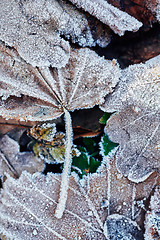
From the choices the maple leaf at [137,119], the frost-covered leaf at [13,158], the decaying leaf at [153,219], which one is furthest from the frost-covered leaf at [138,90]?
the frost-covered leaf at [13,158]

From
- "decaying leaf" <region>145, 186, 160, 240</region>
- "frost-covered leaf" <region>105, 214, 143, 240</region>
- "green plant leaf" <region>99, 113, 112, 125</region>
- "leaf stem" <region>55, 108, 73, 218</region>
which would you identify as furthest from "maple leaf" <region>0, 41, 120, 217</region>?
"decaying leaf" <region>145, 186, 160, 240</region>

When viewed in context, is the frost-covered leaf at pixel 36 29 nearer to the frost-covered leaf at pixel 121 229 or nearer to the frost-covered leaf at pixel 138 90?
the frost-covered leaf at pixel 138 90

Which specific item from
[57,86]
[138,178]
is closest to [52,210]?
[138,178]

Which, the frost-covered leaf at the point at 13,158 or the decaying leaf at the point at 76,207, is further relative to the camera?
the frost-covered leaf at the point at 13,158

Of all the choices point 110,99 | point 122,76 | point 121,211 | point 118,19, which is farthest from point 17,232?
point 118,19

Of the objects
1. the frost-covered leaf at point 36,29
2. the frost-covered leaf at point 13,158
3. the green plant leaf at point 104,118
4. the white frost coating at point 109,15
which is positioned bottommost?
the frost-covered leaf at point 13,158

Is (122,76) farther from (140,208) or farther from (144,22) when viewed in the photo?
(140,208)
